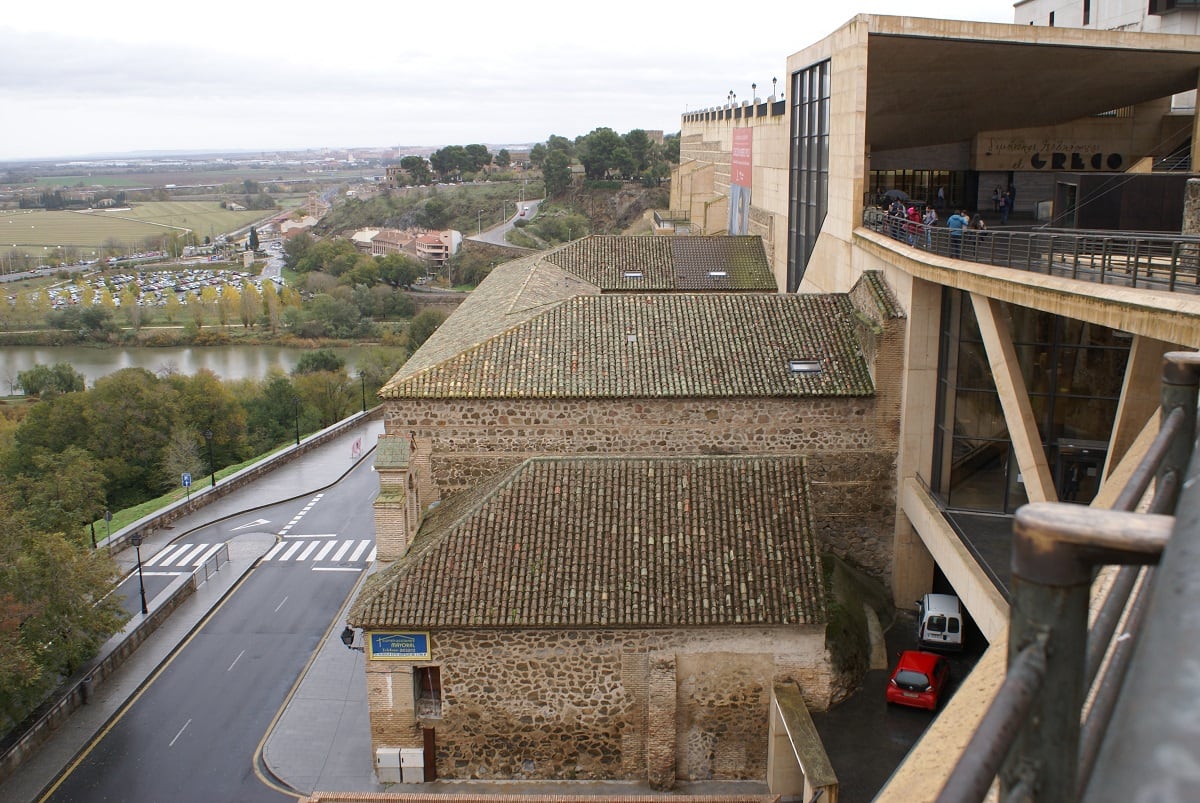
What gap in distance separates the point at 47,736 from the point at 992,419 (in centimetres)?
1704

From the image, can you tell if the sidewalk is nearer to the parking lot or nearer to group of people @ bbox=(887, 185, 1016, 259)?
the parking lot

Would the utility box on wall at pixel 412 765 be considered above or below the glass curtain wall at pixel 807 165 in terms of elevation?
below

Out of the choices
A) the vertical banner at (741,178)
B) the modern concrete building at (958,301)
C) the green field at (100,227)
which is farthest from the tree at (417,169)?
the modern concrete building at (958,301)

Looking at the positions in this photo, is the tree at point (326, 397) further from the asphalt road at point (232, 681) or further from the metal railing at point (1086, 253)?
the metal railing at point (1086, 253)

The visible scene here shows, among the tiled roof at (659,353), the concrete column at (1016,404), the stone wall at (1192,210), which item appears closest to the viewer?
the concrete column at (1016,404)

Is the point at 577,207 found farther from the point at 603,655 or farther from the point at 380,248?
the point at 603,655

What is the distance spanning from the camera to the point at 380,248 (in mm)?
105750

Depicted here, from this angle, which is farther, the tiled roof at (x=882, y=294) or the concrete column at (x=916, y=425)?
the tiled roof at (x=882, y=294)

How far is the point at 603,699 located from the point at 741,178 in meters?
24.4

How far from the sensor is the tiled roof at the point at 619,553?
1399cm

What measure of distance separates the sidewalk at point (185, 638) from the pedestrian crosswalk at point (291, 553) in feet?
1.67

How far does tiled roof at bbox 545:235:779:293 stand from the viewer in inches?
1192

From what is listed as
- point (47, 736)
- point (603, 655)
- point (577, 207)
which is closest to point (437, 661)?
point (603, 655)

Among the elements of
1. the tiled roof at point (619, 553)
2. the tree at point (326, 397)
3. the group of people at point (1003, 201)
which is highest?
the group of people at point (1003, 201)
